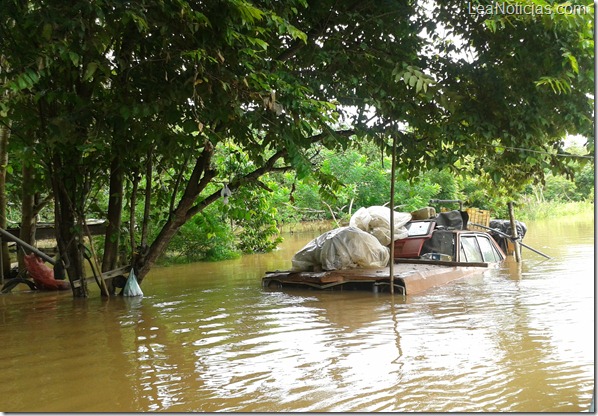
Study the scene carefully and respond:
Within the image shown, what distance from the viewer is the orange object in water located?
10.9 m

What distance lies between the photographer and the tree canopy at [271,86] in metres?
6.39

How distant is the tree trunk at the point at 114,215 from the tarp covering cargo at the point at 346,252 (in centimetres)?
319

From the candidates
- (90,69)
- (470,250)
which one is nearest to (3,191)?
(90,69)

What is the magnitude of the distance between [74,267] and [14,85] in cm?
465

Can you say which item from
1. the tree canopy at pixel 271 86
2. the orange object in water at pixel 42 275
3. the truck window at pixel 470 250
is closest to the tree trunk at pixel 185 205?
the tree canopy at pixel 271 86

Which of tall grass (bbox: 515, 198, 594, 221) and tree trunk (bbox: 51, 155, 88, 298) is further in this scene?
tall grass (bbox: 515, 198, 594, 221)

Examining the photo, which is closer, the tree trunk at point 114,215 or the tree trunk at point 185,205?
the tree trunk at point 185,205

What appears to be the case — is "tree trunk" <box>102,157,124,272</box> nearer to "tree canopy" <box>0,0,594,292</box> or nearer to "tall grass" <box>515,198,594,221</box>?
"tree canopy" <box>0,0,594,292</box>

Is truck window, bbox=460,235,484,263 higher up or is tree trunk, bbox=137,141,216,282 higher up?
tree trunk, bbox=137,141,216,282

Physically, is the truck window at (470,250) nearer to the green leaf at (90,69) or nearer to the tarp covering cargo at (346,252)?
the tarp covering cargo at (346,252)

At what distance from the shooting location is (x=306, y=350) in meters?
5.90

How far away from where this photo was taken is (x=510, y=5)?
22.1ft

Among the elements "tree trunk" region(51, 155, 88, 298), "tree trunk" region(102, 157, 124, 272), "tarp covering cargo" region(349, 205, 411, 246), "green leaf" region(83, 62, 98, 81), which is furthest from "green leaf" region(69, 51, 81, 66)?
"tarp covering cargo" region(349, 205, 411, 246)

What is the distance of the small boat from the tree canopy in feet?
5.13
